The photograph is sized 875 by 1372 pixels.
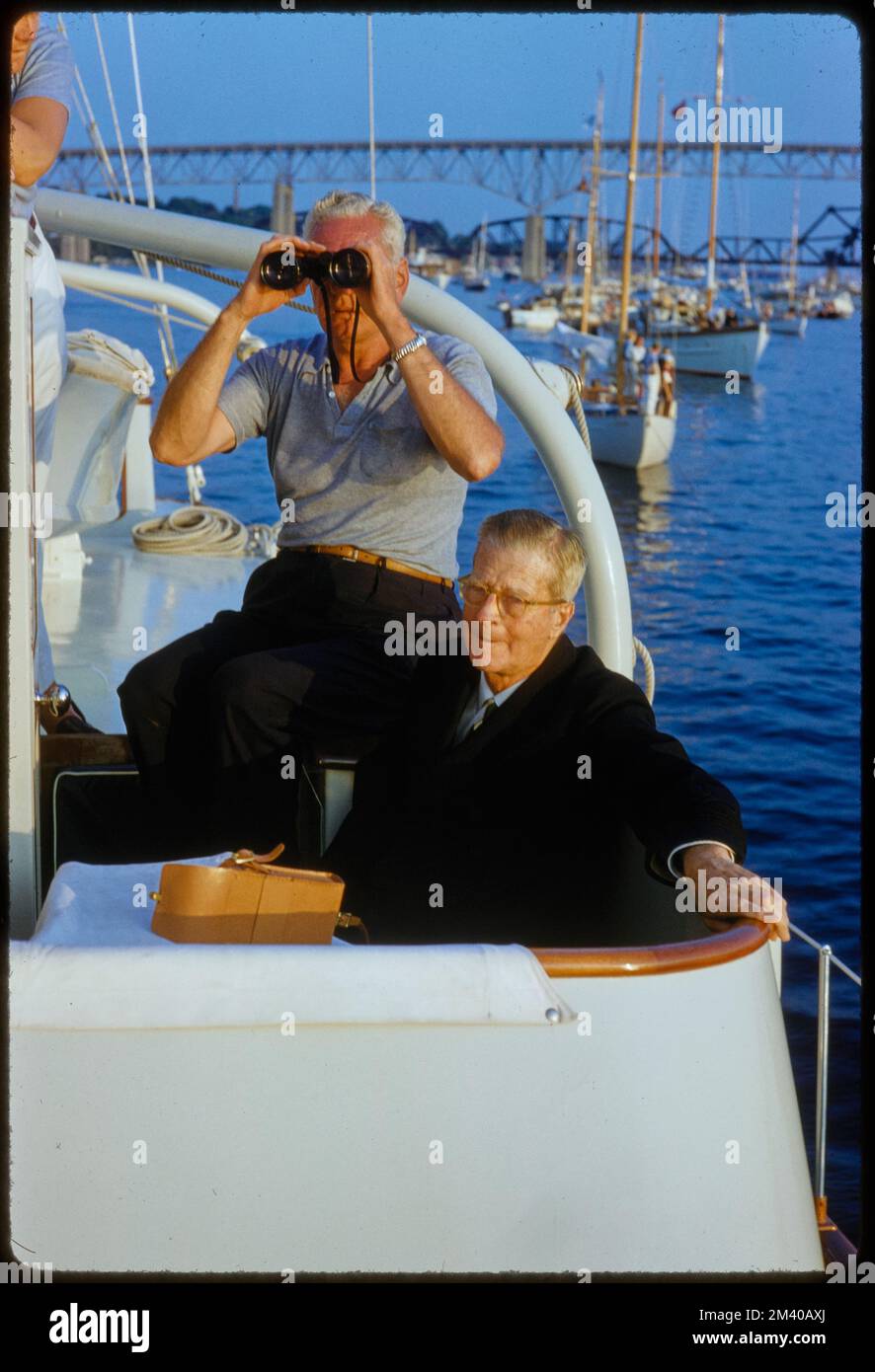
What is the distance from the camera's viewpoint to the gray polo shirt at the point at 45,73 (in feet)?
9.53

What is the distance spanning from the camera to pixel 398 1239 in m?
2.30

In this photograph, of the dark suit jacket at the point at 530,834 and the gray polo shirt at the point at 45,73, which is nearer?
the dark suit jacket at the point at 530,834

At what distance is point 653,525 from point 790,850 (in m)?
15.6

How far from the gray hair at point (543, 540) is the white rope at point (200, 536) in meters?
4.49

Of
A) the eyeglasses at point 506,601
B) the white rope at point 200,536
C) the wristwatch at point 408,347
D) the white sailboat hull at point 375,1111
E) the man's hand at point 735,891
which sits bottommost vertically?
the white sailboat hull at point 375,1111

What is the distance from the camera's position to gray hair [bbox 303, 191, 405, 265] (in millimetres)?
3156

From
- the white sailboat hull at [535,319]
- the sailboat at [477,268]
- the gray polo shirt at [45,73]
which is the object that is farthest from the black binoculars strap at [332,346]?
the sailboat at [477,268]

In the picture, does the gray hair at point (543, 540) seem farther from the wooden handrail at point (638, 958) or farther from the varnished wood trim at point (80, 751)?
the varnished wood trim at point (80, 751)

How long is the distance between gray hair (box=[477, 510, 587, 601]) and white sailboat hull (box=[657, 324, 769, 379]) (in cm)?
4548

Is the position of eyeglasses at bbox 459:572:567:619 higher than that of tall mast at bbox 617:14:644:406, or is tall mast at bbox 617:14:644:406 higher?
tall mast at bbox 617:14:644:406

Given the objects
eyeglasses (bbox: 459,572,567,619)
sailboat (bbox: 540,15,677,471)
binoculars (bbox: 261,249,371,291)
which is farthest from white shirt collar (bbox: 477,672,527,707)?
sailboat (bbox: 540,15,677,471)

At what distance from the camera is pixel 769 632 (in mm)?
17000

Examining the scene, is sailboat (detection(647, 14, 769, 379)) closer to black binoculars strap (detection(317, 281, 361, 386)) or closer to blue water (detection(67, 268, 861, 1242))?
blue water (detection(67, 268, 861, 1242))

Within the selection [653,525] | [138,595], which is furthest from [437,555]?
[653,525]
